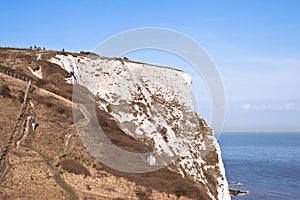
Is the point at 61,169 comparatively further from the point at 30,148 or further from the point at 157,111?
the point at 157,111

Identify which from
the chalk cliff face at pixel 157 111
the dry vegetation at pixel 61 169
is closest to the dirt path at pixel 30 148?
the dry vegetation at pixel 61 169

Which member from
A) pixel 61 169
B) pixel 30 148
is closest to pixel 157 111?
pixel 30 148

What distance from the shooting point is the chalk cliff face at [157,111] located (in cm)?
6200

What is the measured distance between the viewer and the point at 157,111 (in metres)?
71.3

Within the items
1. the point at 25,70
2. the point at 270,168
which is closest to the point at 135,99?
the point at 25,70

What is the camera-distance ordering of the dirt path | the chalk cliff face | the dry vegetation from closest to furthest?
the dry vegetation, the dirt path, the chalk cliff face

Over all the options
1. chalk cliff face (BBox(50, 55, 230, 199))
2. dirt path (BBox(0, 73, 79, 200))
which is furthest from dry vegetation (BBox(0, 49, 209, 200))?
chalk cliff face (BBox(50, 55, 230, 199))

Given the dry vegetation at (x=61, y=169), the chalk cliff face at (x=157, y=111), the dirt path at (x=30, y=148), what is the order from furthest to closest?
the chalk cliff face at (x=157, y=111) → the dirt path at (x=30, y=148) → the dry vegetation at (x=61, y=169)

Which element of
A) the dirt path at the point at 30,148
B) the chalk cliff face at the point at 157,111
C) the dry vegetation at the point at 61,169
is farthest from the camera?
the chalk cliff face at the point at 157,111

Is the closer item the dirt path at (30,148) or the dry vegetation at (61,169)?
the dry vegetation at (61,169)

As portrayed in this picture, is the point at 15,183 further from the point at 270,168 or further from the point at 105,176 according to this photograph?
the point at 270,168

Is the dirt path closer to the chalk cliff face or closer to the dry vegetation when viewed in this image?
the dry vegetation

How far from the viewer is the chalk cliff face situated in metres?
62.0

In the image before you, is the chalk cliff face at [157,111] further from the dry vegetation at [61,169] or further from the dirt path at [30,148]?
the dry vegetation at [61,169]
